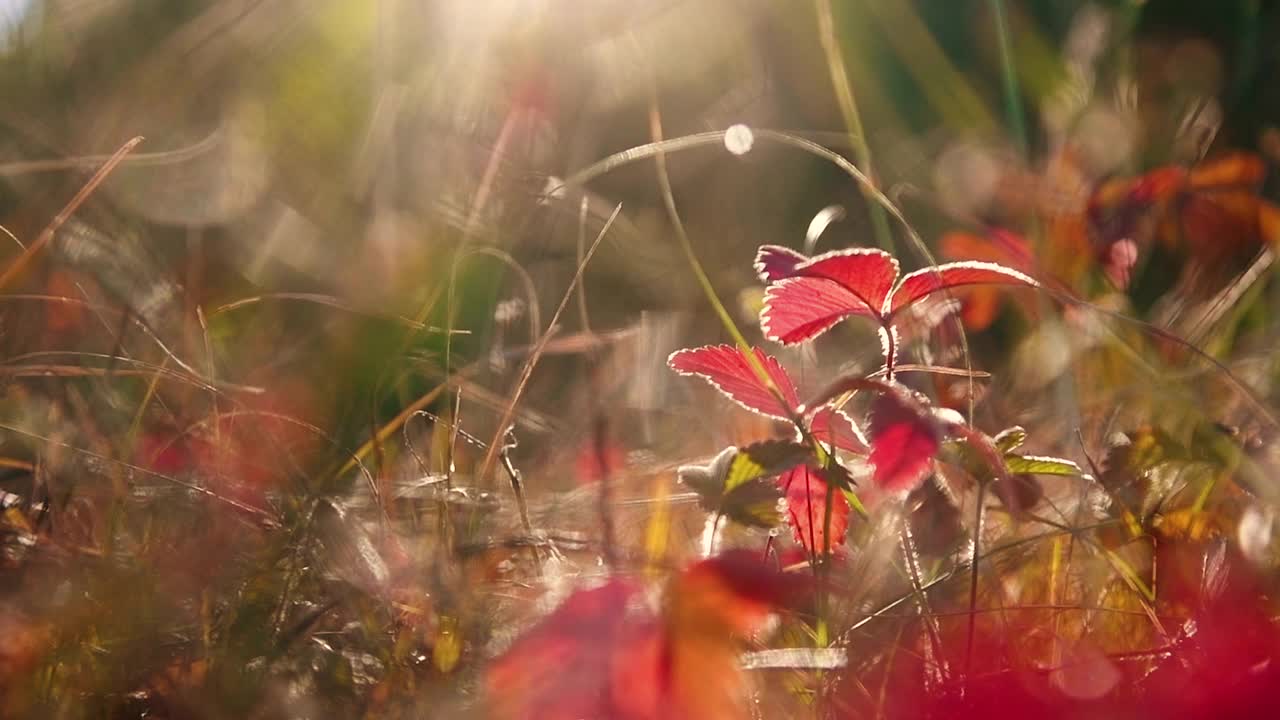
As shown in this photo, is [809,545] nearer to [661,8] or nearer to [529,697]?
[529,697]

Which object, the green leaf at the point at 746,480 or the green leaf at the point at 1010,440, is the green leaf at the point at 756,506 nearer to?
the green leaf at the point at 746,480

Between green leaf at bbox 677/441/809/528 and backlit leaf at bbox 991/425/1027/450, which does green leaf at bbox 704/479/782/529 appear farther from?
backlit leaf at bbox 991/425/1027/450

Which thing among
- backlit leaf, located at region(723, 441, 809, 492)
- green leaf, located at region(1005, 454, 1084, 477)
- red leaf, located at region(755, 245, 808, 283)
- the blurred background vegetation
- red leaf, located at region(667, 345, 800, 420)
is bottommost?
the blurred background vegetation

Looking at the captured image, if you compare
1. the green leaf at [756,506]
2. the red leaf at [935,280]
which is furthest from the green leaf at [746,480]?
the red leaf at [935,280]

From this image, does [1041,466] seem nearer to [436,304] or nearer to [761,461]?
[761,461]

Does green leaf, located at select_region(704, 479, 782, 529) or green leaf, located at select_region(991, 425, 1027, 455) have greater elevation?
green leaf, located at select_region(991, 425, 1027, 455)

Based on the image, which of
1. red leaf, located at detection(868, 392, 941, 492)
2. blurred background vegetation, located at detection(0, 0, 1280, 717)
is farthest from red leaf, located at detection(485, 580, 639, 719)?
red leaf, located at detection(868, 392, 941, 492)
